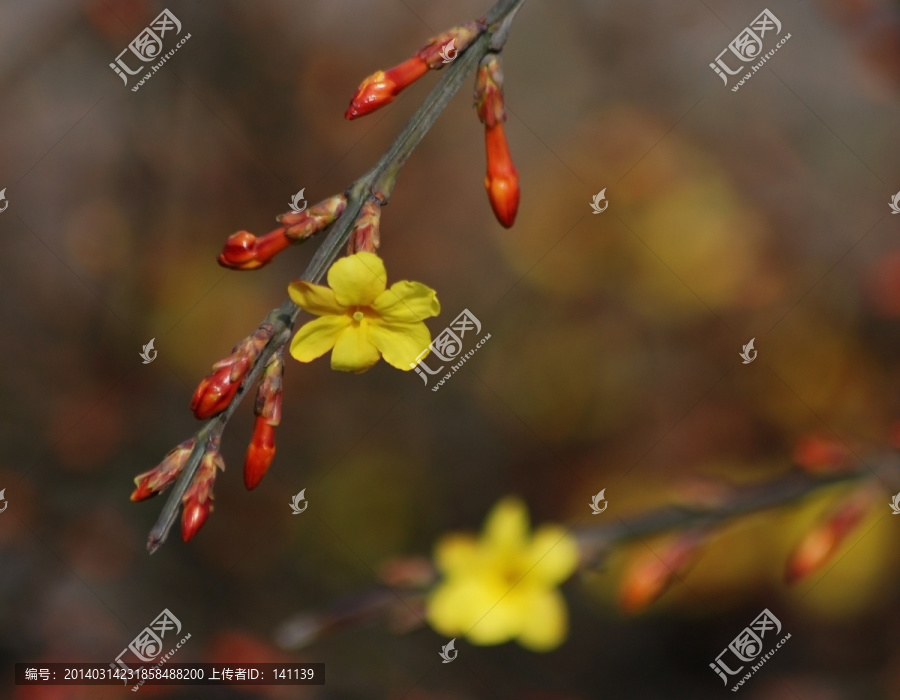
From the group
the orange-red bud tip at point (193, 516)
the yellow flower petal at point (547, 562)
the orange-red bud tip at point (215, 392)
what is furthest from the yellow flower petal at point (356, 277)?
the yellow flower petal at point (547, 562)

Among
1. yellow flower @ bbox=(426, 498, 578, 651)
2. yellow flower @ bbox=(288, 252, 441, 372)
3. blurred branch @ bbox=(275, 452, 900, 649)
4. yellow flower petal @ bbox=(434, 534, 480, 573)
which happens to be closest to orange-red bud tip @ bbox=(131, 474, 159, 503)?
yellow flower @ bbox=(288, 252, 441, 372)

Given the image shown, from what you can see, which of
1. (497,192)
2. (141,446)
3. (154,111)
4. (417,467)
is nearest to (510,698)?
(417,467)

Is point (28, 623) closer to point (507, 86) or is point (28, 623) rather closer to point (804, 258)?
point (507, 86)

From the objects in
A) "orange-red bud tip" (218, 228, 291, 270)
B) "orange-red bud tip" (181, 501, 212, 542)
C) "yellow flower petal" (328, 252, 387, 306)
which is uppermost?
"orange-red bud tip" (218, 228, 291, 270)

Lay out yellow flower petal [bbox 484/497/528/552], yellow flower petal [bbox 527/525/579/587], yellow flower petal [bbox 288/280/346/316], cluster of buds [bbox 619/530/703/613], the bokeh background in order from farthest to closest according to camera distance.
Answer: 1. the bokeh background
2. yellow flower petal [bbox 484/497/528/552]
3. yellow flower petal [bbox 527/525/579/587]
4. cluster of buds [bbox 619/530/703/613]
5. yellow flower petal [bbox 288/280/346/316]

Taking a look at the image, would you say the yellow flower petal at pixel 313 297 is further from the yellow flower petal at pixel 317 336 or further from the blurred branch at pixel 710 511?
the blurred branch at pixel 710 511

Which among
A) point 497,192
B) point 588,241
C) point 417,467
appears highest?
point 497,192

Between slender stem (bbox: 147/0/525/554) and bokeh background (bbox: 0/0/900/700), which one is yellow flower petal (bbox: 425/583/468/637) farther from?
bokeh background (bbox: 0/0/900/700)
